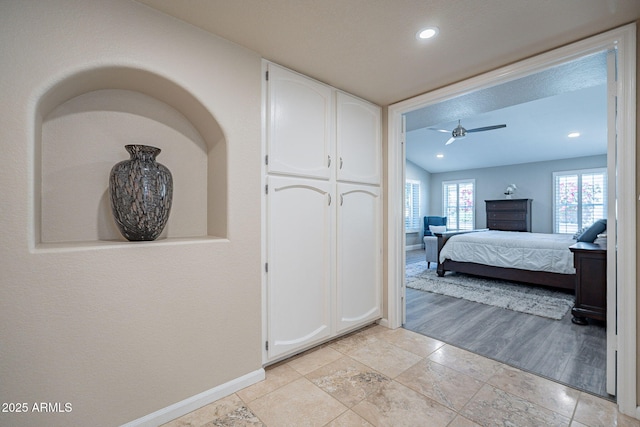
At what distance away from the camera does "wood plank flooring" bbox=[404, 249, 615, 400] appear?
82.3 inches

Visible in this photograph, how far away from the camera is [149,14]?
1.55m

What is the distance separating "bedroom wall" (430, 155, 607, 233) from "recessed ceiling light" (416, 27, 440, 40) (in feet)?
24.0

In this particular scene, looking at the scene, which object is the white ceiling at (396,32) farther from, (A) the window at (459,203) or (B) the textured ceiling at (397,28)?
(A) the window at (459,203)

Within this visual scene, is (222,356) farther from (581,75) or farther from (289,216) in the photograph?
(581,75)

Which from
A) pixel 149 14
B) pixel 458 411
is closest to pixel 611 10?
pixel 458 411

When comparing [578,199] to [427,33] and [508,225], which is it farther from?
[427,33]

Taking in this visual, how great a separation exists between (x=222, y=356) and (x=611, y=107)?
9.50ft

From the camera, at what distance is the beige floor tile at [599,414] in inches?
61.5

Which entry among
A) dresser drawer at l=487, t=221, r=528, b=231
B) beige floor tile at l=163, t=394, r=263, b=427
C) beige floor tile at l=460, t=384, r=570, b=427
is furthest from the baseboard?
dresser drawer at l=487, t=221, r=528, b=231

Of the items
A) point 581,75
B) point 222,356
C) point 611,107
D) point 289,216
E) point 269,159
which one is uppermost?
point 581,75

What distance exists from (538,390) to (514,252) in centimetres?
304

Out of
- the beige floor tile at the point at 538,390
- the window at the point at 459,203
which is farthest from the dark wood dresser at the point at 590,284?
the window at the point at 459,203

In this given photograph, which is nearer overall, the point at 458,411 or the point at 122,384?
the point at 122,384

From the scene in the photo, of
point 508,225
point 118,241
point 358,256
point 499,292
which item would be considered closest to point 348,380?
point 358,256
